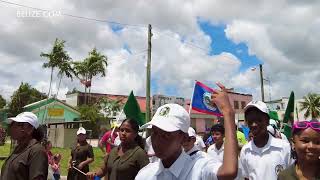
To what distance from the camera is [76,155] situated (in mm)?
8820

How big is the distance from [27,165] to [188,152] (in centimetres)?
157

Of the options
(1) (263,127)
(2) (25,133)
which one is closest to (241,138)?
(1) (263,127)

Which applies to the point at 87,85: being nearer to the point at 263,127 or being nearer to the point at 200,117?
the point at 200,117

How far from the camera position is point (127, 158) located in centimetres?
455

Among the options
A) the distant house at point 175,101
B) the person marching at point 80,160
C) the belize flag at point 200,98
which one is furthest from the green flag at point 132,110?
the distant house at point 175,101

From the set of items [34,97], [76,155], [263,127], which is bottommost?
[76,155]

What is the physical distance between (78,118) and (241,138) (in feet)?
116

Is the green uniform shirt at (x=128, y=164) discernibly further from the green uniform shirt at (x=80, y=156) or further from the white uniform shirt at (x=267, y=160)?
the green uniform shirt at (x=80, y=156)

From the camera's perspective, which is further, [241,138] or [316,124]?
[241,138]

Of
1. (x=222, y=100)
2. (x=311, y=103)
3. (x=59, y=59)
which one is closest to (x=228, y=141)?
(x=222, y=100)

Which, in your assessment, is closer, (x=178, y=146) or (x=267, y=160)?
(x=178, y=146)

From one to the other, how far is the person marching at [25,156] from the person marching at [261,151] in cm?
203

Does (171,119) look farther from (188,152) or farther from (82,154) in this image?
(82,154)

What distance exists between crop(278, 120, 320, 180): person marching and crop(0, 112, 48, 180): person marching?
7.42 feet
